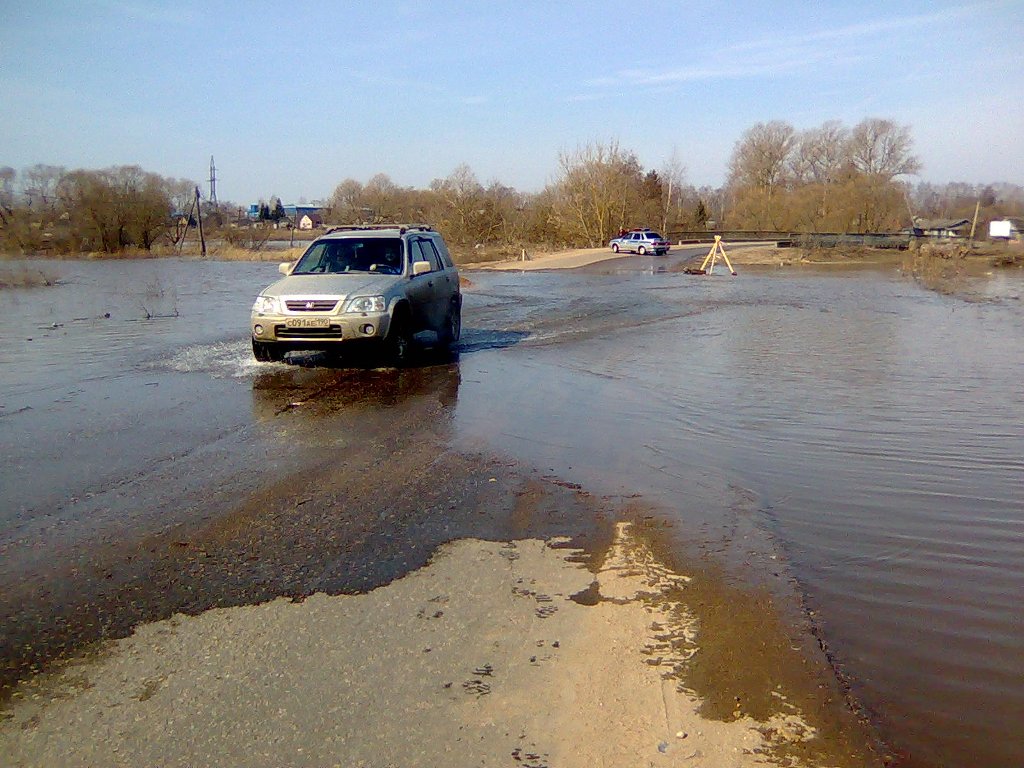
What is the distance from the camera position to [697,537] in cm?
527

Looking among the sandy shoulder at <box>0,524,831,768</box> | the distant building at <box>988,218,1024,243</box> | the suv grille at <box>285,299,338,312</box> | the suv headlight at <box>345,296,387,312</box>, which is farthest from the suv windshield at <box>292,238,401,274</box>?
the distant building at <box>988,218,1024,243</box>

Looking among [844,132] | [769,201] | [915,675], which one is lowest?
[915,675]

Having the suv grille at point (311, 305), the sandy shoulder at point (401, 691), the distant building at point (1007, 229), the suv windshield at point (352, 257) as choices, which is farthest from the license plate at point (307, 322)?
the distant building at point (1007, 229)

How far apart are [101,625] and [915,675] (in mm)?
3693

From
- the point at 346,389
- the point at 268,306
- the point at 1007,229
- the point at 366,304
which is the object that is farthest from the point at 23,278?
the point at 1007,229

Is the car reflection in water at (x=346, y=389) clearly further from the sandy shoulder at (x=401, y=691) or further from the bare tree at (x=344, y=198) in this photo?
the bare tree at (x=344, y=198)

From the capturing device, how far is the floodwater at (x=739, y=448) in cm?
401

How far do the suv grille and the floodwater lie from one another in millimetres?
895

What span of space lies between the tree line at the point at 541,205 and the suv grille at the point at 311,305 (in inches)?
1330

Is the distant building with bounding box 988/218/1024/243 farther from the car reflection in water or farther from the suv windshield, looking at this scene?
the car reflection in water

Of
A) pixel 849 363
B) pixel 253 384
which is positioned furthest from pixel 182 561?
pixel 849 363

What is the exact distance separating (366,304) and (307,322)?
769 millimetres

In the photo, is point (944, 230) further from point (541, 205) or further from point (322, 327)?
point (322, 327)

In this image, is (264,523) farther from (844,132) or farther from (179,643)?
(844,132)
